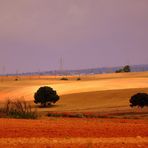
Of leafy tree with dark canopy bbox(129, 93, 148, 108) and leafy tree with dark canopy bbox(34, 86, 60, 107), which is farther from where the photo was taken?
leafy tree with dark canopy bbox(34, 86, 60, 107)

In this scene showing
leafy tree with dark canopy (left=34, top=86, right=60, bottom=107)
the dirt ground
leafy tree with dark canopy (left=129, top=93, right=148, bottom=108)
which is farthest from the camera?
leafy tree with dark canopy (left=34, top=86, right=60, bottom=107)

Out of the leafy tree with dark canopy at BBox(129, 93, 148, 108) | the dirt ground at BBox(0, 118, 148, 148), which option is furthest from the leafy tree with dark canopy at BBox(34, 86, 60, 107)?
the dirt ground at BBox(0, 118, 148, 148)

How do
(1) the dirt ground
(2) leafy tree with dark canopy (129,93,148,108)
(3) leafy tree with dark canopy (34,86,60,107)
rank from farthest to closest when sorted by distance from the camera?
(3) leafy tree with dark canopy (34,86,60,107), (2) leafy tree with dark canopy (129,93,148,108), (1) the dirt ground

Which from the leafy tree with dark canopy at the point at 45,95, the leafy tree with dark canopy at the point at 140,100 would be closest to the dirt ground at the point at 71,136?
the leafy tree with dark canopy at the point at 140,100

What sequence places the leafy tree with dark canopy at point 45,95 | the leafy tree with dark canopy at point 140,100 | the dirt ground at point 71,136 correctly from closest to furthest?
the dirt ground at point 71,136 < the leafy tree with dark canopy at point 140,100 < the leafy tree with dark canopy at point 45,95

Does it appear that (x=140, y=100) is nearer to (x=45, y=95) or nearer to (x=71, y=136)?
(x=45, y=95)

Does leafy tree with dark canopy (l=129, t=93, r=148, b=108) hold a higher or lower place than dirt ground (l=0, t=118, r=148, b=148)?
higher

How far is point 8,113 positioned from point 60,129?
419 inches

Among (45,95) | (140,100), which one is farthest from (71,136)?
(45,95)

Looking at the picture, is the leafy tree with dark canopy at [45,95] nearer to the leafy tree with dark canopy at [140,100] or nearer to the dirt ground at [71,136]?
the leafy tree with dark canopy at [140,100]

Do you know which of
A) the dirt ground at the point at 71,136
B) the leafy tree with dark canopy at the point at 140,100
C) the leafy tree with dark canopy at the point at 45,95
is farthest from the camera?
the leafy tree with dark canopy at the point at 45,95

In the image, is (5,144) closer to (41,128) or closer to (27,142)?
(27,142)

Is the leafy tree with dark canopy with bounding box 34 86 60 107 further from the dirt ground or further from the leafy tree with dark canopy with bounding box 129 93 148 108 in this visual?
the dirt ground

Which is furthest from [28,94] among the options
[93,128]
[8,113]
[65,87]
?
[93,128]
